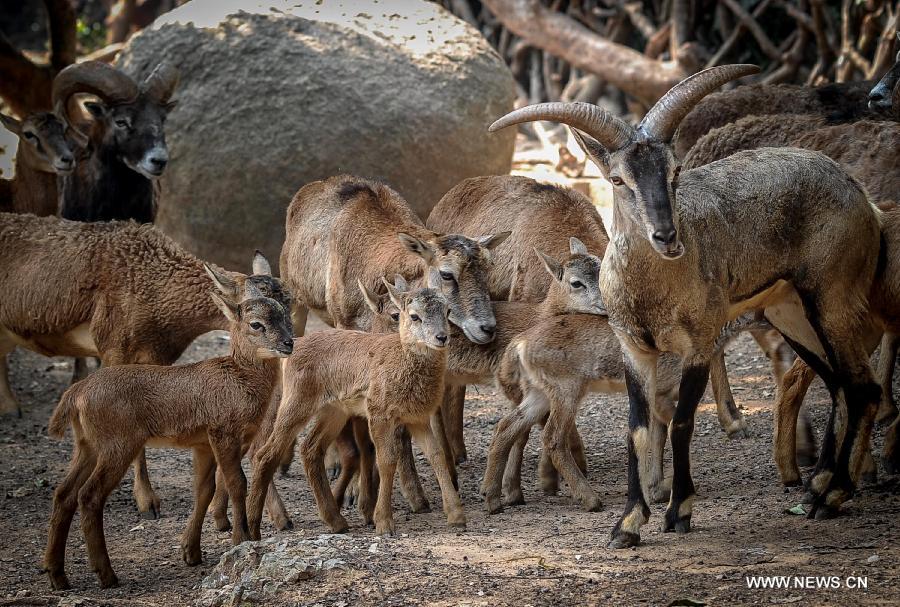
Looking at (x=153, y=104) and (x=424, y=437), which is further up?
(x=153, y=104)

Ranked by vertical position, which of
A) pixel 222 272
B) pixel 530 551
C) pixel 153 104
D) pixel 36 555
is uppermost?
pixel 153 104

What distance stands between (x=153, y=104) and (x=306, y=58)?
256 centimetres

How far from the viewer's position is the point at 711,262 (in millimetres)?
6277

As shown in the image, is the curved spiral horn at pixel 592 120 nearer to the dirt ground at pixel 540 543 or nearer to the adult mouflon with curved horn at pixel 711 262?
the adult mouflon with curved horn at pixel 711 262

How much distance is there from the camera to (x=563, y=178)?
1480cm

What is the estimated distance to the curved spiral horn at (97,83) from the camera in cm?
1025

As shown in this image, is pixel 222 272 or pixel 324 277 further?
pixel 324 277

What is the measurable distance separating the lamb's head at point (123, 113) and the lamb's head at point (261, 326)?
3306 mm

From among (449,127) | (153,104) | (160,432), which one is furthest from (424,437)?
(449,127)

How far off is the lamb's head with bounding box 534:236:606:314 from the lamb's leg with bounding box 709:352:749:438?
1421 mm

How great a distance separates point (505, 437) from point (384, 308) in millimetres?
1265

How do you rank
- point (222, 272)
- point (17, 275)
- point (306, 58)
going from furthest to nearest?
point (306, 58), point (17, 275), point (222, 272)

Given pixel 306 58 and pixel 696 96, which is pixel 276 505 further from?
pixel 306 58

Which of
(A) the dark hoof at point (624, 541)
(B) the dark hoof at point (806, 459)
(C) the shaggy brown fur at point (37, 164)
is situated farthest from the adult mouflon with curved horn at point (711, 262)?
(C) the shaggy brown fur at point (37, 164)
